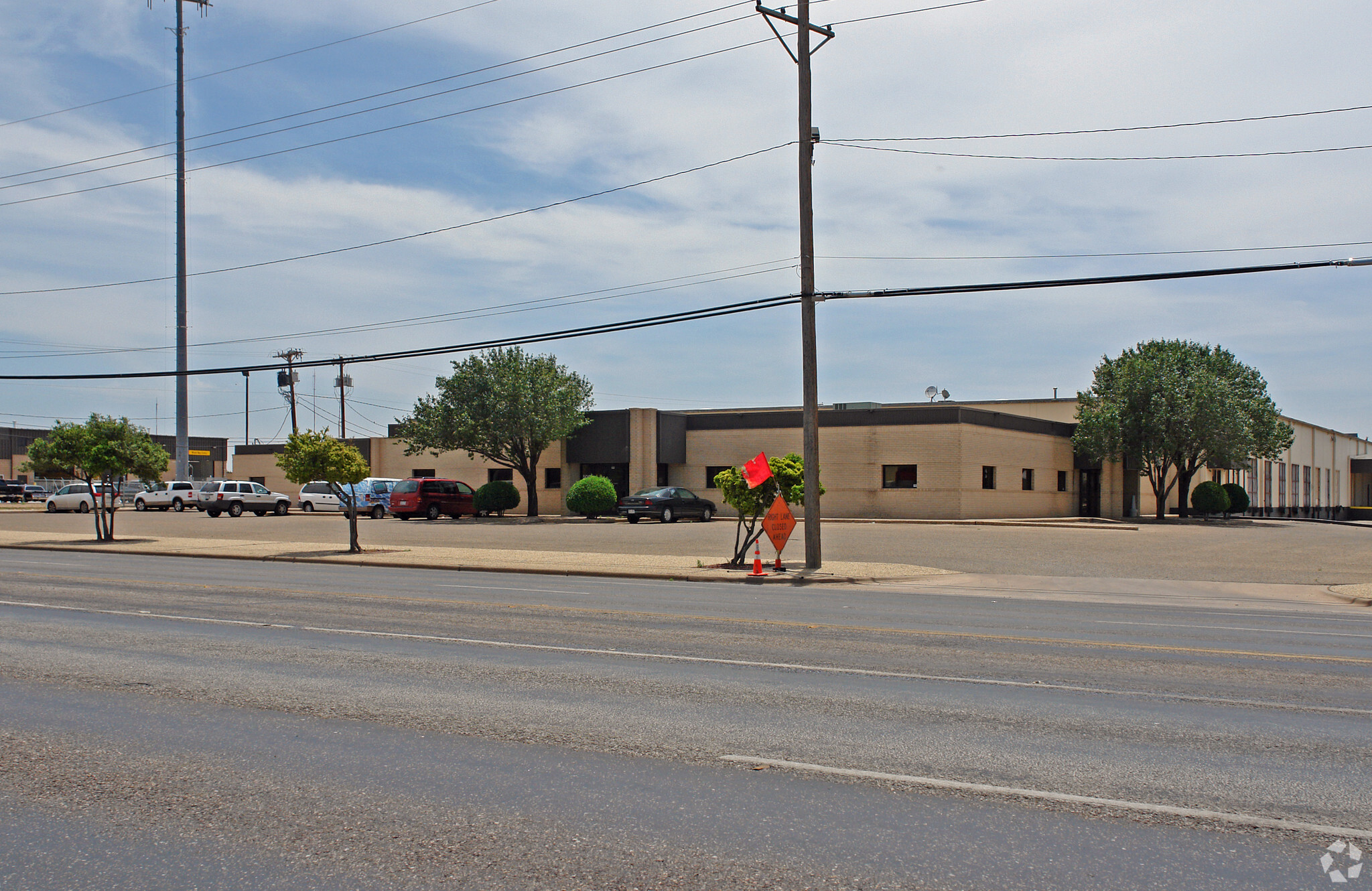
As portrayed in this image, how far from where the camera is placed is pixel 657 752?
20.8 ft

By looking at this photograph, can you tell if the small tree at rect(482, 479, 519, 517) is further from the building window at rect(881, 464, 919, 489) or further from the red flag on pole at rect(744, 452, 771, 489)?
the red flag on pole at rect(744, 452, 771, 489)

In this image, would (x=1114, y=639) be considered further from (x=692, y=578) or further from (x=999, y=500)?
(x=999, y=500)

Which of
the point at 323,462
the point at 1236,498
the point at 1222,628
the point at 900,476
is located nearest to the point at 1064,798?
the point at 1222,628

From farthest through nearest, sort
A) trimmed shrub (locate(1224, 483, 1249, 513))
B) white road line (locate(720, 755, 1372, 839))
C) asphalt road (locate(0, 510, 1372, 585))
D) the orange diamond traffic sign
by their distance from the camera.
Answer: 1. trimmed shrub (locate(1224, 483, 1249, 513))
2. asphalt road (locate(0, 510, 1372, 585))
3. the orange diamond traffic sign
4. white road line (locate(720, 755, 1372, 839))

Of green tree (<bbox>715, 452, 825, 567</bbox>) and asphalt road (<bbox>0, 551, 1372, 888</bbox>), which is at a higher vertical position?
green tree (<bbox>715, 452, 825, 567</bbox>)

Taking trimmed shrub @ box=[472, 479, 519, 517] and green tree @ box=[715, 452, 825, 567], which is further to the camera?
trimmed shrub @ box=[472, 479, 519, 517]

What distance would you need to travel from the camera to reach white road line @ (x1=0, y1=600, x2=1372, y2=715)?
8062mm

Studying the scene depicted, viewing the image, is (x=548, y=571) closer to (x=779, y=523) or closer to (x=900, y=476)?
(x=779, y=523)

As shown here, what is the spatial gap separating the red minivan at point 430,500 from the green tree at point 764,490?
2471 cm

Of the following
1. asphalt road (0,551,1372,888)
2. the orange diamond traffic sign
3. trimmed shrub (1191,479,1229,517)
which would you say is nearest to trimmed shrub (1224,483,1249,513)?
trimmed shrub (1191,479,1229,517)

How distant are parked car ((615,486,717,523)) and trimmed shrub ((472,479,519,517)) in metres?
6.30

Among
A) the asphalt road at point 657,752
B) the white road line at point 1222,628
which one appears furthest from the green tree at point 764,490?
the asphalt road at point 657,752

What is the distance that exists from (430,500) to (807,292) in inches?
1090

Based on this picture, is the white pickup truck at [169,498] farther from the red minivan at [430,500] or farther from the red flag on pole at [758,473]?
the red flag on pole at [758,473]
